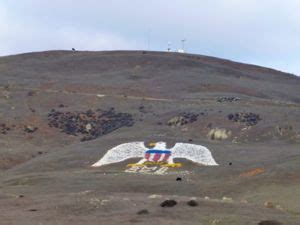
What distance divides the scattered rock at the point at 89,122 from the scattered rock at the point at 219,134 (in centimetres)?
1389

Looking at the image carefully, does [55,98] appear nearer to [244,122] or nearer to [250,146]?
[244,122]

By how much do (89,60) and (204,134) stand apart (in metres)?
75.0

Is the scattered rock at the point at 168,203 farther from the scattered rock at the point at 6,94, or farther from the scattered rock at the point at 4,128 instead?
the scattered rock at the point at 6,94

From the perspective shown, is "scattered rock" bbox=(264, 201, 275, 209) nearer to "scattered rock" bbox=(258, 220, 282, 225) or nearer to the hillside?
the hillside

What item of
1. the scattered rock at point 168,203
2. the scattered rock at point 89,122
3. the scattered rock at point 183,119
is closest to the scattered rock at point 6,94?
the scattered rock at point 89,122

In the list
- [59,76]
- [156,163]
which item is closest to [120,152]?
[156,163]

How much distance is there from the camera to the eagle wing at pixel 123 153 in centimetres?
6506

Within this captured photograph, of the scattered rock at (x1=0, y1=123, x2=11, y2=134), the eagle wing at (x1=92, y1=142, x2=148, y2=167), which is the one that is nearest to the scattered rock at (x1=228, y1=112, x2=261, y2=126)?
the eagle wing at (x1=92, y1=142, x2=148, y2=167)

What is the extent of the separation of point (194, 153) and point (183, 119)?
73.9 ft

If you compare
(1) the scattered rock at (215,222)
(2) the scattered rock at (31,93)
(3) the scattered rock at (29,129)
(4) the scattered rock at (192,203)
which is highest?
(2) the scattered rock at (31,93)

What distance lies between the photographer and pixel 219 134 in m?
81.2

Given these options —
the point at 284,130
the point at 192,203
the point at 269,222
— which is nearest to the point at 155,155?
the point at 284,130

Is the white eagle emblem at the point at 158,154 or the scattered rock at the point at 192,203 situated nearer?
the scattered rock at the point at 192,203

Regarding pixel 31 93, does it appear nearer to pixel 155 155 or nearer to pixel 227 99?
pixel 227 99
